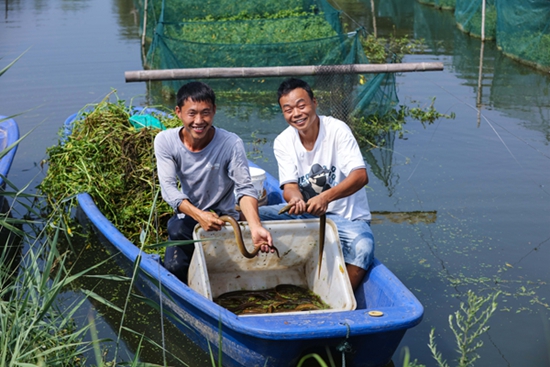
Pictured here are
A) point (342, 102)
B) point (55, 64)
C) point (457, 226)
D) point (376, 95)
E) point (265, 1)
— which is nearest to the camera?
point (457, 226)

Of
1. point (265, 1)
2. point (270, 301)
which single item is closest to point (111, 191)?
point (270, 301)

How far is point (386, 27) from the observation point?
62.5 feet

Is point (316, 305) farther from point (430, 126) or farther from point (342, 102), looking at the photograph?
point (430, 126)

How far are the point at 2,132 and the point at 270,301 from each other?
4.45m

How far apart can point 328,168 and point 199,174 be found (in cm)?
92

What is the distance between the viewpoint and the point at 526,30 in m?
13.7

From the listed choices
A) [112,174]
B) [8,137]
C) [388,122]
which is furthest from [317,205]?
[388,122]

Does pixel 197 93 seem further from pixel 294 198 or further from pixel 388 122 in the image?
pixel 388 122

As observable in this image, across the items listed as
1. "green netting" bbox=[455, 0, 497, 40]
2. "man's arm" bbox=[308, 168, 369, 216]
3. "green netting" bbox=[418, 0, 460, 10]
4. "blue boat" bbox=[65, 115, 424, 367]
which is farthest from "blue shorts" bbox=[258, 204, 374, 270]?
"green netting" bbox=[418, 0, 460, 10]

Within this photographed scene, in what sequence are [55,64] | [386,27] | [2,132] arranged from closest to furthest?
[2,132] < [55,64] < [386,27]

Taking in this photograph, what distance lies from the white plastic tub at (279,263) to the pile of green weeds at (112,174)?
3.83 feet

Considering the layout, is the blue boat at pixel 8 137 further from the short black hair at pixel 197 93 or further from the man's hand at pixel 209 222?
the man's hand at pixel 209 222

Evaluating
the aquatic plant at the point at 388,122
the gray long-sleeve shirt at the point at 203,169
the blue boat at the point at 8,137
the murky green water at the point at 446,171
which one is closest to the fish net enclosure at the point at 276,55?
the aquatic plant at the point at 388,122

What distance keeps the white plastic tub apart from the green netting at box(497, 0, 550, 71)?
30.8ft
